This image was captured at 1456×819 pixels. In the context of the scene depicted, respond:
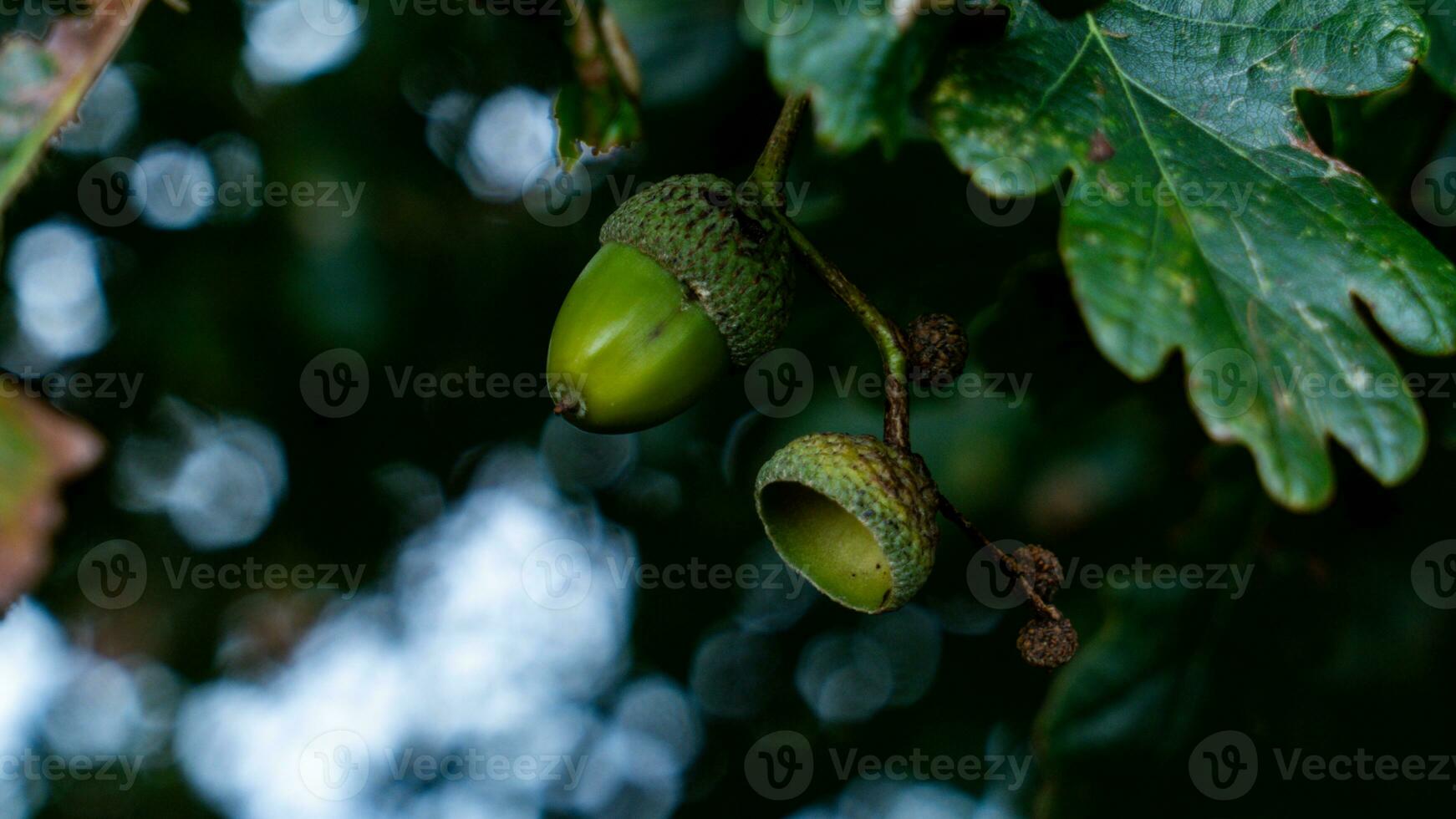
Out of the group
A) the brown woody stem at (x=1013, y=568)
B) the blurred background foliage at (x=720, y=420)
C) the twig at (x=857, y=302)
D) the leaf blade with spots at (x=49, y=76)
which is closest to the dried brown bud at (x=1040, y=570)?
the brown woody stem at (x=1013, y=568)

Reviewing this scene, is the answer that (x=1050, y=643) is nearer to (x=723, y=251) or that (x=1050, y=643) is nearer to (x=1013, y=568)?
(x=1013, y=568)

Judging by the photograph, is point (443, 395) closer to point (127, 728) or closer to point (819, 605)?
point (819, 605)

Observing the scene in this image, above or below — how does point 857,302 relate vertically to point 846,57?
below

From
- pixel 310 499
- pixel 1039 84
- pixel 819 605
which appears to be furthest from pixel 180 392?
pixel 1039 84

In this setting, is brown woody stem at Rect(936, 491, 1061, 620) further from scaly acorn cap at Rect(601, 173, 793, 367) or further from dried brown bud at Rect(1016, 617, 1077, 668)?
scaly acorn cap at Rect(601, 173, 793, 367)

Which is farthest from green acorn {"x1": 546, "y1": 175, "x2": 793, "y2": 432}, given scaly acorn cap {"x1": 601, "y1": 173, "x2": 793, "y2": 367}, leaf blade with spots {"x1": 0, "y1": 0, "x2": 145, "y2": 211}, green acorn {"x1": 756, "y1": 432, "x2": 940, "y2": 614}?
leaf blade with spots {"x1": 0, "y1": 0, "x2": 145, "y2": 211}

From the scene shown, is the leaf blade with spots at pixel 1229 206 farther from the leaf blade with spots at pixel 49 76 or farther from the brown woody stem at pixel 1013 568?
the leaf blade with spots at pixel 49 76

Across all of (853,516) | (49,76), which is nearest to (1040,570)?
(853,516)
